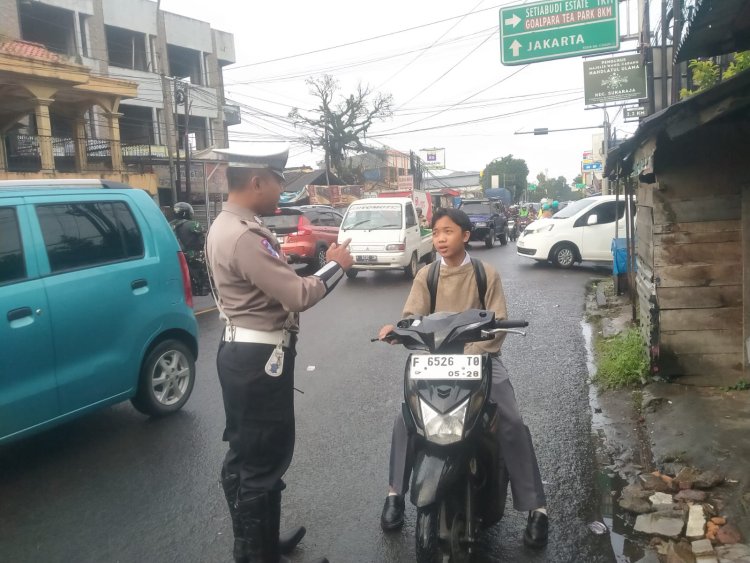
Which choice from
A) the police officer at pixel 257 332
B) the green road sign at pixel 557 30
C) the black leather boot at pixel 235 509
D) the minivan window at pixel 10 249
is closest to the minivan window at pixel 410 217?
the green road sign at pixel 557 30

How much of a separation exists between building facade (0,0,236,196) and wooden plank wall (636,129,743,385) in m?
18.4

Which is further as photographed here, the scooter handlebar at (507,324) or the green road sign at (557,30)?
the green road sign at (557,30)

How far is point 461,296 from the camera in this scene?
3521 millimetres

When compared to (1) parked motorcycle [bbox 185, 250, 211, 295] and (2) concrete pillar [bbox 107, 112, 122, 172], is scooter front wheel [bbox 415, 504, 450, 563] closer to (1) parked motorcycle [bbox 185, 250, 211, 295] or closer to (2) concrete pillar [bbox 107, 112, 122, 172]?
(1) parked motorcycle [bbox 185, 250, 211, 295]

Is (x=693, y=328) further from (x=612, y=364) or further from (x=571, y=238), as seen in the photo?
(x=571, y=238)

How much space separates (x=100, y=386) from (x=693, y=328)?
16.1ft

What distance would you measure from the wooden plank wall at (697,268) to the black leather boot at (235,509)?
13.7 ft

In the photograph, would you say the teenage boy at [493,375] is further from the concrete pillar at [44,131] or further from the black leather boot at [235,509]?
the concrete pillar at [44,131]

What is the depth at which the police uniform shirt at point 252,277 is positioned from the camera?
281 cm

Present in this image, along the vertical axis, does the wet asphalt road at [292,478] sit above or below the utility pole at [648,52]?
below

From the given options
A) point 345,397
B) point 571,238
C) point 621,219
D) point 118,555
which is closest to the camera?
point 118,555

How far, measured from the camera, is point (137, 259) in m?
5.20

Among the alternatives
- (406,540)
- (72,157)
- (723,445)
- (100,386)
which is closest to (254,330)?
(406,540)

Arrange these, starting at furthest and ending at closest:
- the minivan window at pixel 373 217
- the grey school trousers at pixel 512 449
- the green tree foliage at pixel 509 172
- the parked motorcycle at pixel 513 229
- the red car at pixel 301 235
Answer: the green tree foliage at pixel 509 172
the parked motorcycle at pixel 513 229
the red car at pixel 301 235
the minivan window at pixel 373 217
the grey school trousers at pixel 512 449
